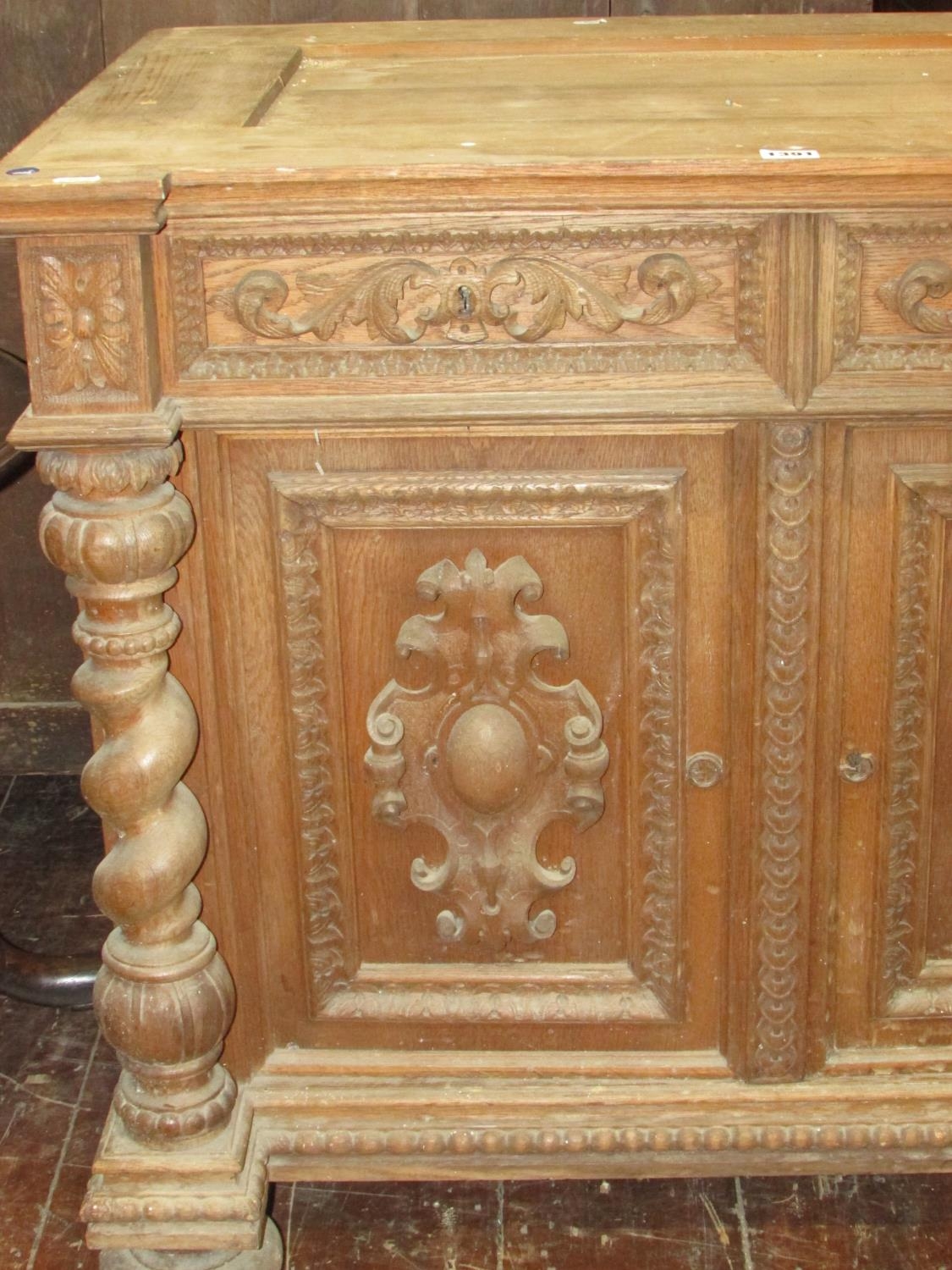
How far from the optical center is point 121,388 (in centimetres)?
142

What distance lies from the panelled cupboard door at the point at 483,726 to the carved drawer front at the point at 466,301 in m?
0.07

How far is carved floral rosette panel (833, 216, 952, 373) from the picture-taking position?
1416mm

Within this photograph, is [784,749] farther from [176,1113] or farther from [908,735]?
[176,1113]

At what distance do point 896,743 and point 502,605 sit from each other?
14.5 inches

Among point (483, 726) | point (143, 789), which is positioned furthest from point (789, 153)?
point (143, 789)

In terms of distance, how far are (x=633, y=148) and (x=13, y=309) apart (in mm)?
1187

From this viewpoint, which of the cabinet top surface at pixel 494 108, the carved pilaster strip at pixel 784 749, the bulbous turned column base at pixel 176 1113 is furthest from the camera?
the bulbous turned column base at pixel 176 1113

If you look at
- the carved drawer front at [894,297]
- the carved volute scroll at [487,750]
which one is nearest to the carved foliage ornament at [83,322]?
the carved volute scroll at [487,750]

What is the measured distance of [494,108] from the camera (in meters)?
1.64

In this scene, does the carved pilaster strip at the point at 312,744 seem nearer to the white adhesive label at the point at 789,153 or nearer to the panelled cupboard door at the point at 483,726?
the panelled cupboard door at the point at 483,726

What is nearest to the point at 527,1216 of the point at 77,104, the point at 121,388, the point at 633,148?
the point at 121,388

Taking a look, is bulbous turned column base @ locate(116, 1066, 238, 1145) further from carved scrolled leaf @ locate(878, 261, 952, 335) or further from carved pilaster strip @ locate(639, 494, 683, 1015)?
carved scrolled leaf @ locate(878, 261, 952, 335)

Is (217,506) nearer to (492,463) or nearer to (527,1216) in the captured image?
(492,463)

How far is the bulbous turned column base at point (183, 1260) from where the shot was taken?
166 centimetres
